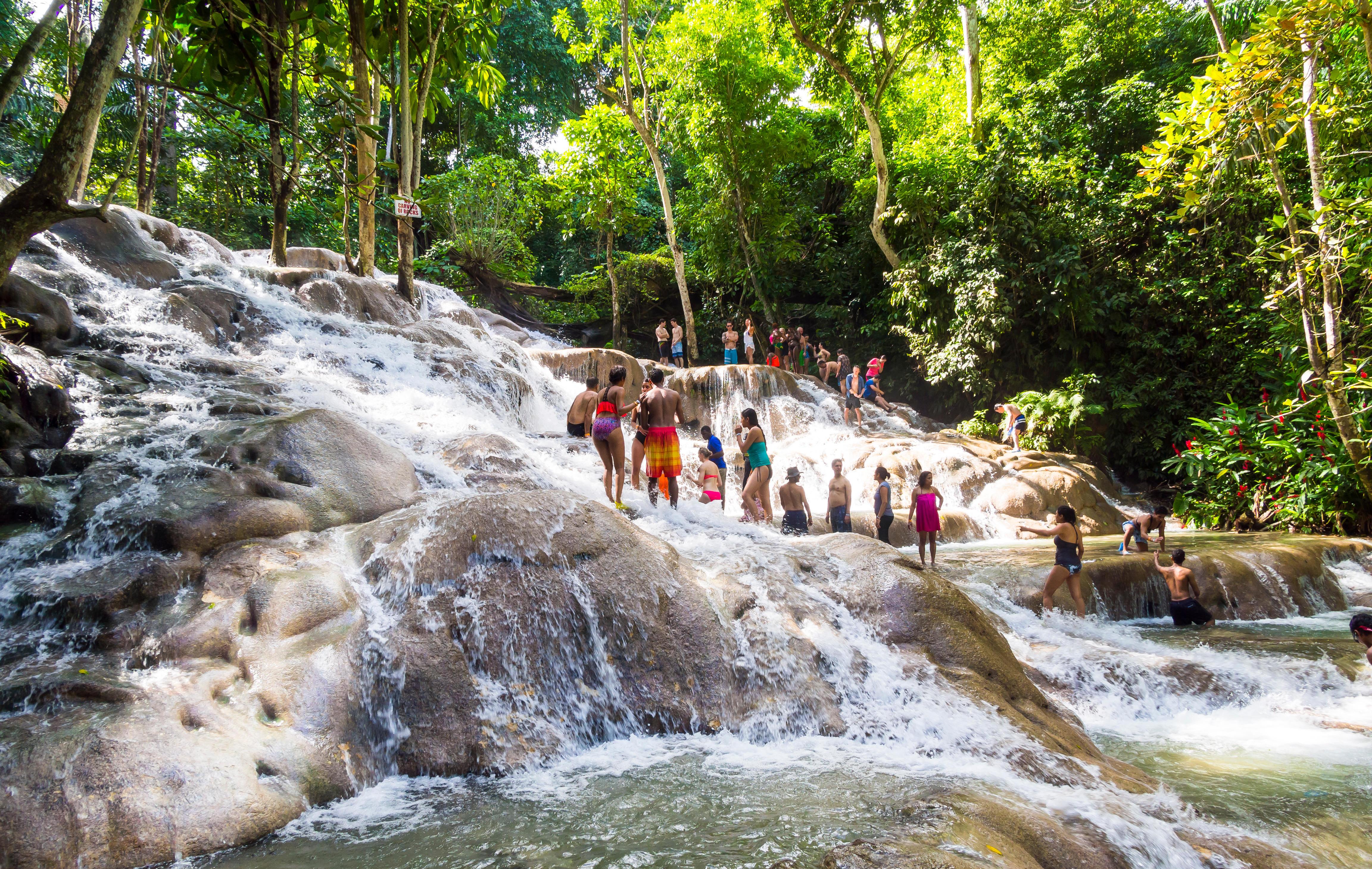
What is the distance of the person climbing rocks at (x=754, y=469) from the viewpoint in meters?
9.27

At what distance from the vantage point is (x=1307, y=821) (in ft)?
12.0

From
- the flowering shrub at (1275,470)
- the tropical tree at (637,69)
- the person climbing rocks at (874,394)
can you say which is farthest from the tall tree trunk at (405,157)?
the flowering shrub at (1275,470)

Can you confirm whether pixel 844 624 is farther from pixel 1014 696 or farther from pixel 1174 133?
pixel 1174 133

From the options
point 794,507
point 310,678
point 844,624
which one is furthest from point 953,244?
point 310,678

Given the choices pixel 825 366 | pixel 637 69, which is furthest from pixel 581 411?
pixel 637 69

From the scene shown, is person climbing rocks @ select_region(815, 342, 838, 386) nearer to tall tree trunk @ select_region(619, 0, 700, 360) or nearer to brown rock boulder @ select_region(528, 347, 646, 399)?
tall tree trunk @ select_region(619, 0, 700, 360)

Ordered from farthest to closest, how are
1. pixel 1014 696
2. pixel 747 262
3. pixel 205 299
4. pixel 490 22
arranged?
pixel 747 262
pixel 490 22
pixel 205 299
pixel 1014 696

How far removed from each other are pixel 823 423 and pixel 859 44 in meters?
8.90

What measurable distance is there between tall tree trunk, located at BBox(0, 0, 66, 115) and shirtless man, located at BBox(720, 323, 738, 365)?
51.5 feet

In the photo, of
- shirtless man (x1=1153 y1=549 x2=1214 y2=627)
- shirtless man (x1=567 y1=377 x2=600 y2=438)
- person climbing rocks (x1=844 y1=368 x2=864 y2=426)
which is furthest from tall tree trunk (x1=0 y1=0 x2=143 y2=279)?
person climbing rocks (x1=844 y1=368 x2=864 y2=426)

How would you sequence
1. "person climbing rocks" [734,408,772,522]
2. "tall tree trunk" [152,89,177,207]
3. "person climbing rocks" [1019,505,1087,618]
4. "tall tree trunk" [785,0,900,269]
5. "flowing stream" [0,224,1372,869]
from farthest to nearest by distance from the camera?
"tall tree trunk" [152,89,177,207] → "tall tree trunk" [785,0,900,269] → "person climbing rocks" [734,408,772,522] → "person climbing rocks" [1019,505,1087,618] → "flowing stream" [0,224,1372,869]

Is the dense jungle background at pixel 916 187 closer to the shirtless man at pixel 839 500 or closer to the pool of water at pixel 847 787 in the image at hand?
the pool of water at pixel 847 787

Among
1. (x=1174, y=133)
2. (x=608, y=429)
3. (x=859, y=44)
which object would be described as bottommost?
(x=608, y=429)

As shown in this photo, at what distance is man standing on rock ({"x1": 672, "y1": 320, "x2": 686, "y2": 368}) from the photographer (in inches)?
767
